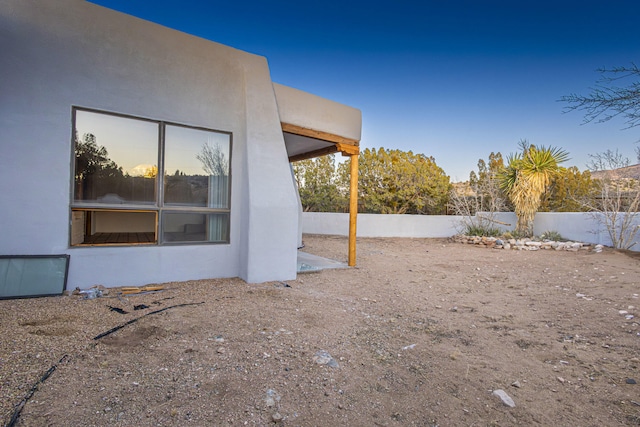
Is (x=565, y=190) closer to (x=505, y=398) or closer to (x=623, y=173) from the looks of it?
(x=623, y=173)

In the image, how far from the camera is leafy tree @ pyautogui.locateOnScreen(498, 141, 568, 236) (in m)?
11.9

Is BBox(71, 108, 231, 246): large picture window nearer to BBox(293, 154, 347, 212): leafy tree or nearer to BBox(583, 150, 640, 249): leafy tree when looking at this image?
BBox(583, 150, 640, 249): leafy tree

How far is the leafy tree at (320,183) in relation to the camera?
16.2 metres

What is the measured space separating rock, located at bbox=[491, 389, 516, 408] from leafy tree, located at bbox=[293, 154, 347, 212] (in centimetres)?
1402

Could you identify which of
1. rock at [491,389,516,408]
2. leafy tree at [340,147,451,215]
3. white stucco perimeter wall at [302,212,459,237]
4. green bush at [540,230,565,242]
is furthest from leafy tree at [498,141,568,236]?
rock at [491,389,516,408]

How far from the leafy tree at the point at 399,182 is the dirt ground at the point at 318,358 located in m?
10.8

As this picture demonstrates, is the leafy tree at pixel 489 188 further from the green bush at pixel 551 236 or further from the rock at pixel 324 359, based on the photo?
the rock at pixel 324 359

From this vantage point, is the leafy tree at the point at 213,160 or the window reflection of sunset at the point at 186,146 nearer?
the window reflection of sunset at the point at 186,146

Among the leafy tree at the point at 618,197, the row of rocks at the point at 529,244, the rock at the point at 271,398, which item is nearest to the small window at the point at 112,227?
the rock at the point at 271,398

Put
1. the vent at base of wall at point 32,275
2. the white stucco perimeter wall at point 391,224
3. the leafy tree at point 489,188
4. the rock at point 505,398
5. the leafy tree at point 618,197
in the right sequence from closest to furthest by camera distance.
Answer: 1. the rock at point 505,398
2. the vent at base of wall at point 32,275
3. the leafy tree at point 618,197
4. the leafy tree at point 489,188
5. the white stucco perimeter wall at point 391,224

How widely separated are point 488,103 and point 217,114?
994 cm

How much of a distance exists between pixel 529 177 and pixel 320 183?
9145 mm

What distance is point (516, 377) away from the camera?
2514 mm

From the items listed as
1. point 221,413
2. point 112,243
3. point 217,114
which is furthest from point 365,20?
point 221,413
